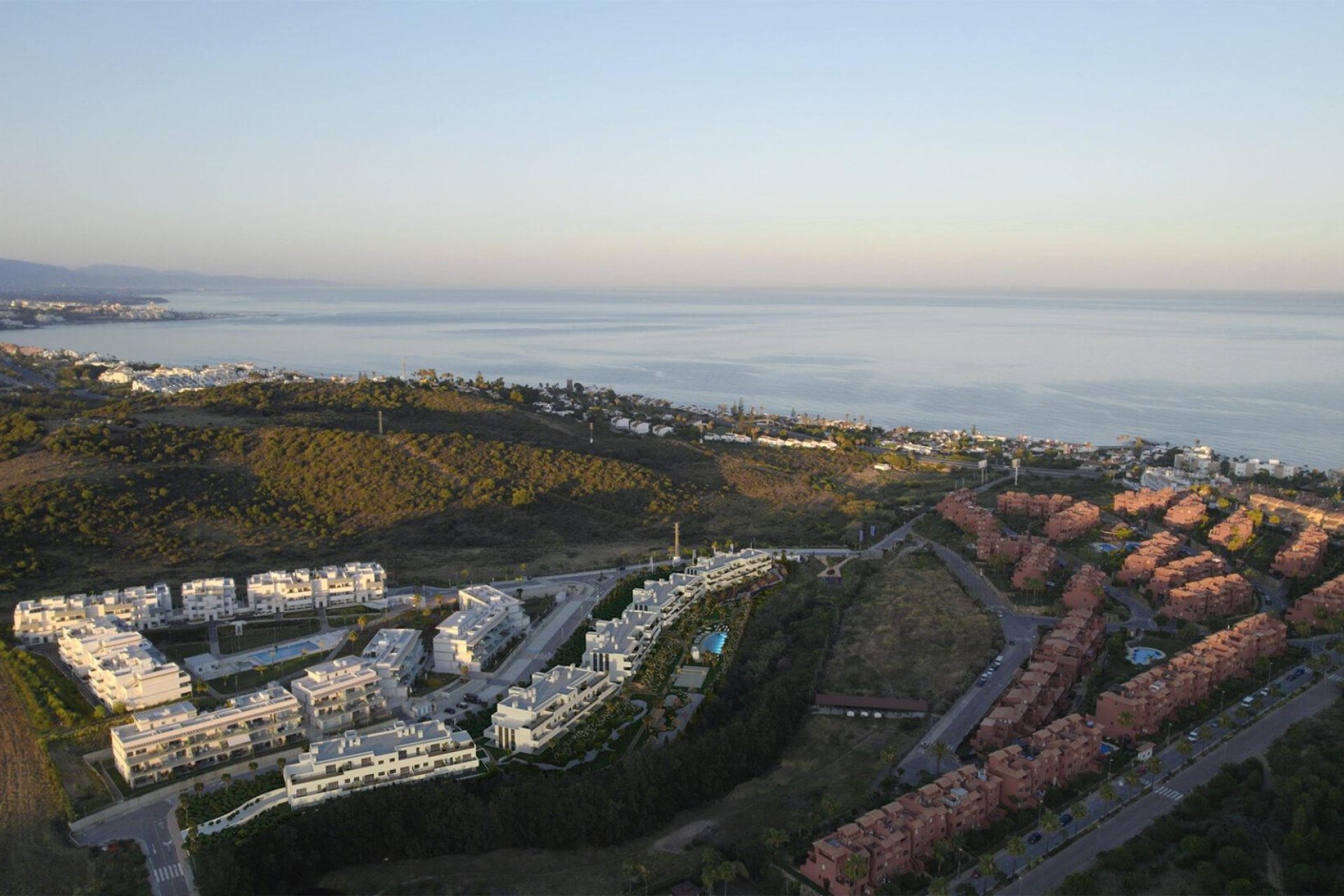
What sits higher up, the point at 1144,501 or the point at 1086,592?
the point at 1144,501

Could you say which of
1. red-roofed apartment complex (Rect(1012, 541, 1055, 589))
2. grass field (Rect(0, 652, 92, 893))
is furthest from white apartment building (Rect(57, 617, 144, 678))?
red-roofed apartment complex (Rect(1012, 541, 1055, 589))

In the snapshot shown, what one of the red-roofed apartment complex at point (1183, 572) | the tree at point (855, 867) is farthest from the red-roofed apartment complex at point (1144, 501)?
the tree at point (855, 867)

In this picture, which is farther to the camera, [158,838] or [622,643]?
[622,643]

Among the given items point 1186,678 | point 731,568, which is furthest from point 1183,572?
point 731,568

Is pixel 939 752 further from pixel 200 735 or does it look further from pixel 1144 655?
pixel 200 735

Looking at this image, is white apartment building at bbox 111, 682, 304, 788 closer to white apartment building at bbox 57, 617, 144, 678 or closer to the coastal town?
the coastal town

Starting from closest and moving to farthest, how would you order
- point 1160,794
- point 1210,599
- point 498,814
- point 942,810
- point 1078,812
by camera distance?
point 942,810
point 1078,812
point 498,814
point 1160,794
point 1210,599

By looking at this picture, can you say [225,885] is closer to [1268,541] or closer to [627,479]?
[627,479]
